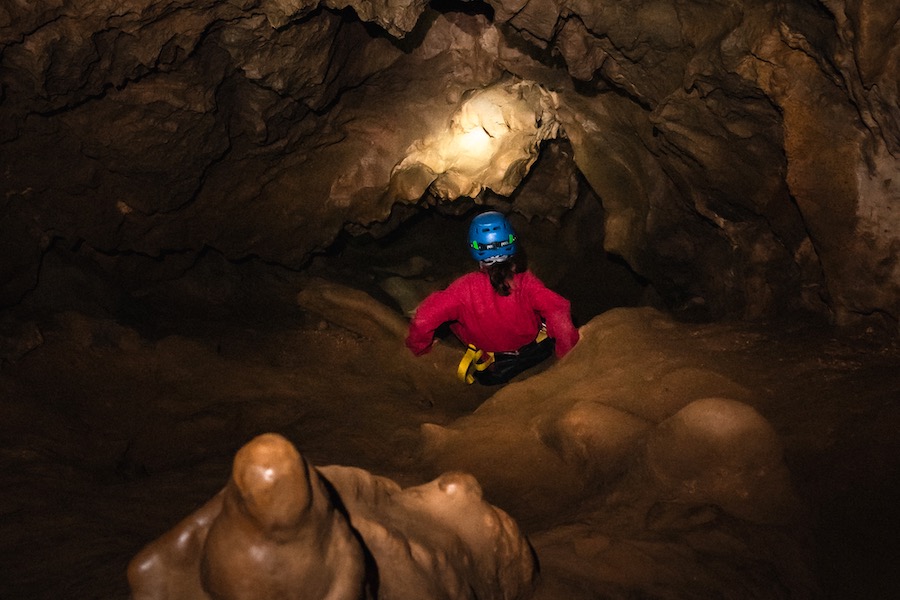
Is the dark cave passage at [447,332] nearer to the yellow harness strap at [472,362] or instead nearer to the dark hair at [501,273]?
the yellow harness strap at [472,362]

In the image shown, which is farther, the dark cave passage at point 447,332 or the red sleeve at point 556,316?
the red sleeve at point 556,316

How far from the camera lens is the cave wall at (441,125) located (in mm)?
3840

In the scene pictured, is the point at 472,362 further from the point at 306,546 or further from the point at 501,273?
the point at 306,546

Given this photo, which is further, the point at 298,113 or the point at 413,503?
the point at 298,113

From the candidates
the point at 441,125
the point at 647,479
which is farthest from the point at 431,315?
the point at 647,479

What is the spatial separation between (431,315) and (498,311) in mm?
504

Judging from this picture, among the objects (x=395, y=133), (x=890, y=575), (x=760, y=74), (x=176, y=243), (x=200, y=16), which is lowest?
(x=176, y=243)

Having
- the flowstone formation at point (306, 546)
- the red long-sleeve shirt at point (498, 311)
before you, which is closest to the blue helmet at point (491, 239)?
the red long-sleeve shirt at point (498, 311)

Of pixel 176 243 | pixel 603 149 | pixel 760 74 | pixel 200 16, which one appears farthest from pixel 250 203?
pixel 760 74

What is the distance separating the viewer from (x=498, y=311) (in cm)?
523

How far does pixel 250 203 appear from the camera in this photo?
605 centimetres

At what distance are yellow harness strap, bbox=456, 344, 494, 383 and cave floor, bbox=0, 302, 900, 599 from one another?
132 millimetres

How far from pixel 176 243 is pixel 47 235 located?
3.14ft

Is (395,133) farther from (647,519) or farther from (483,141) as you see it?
(647,519)
